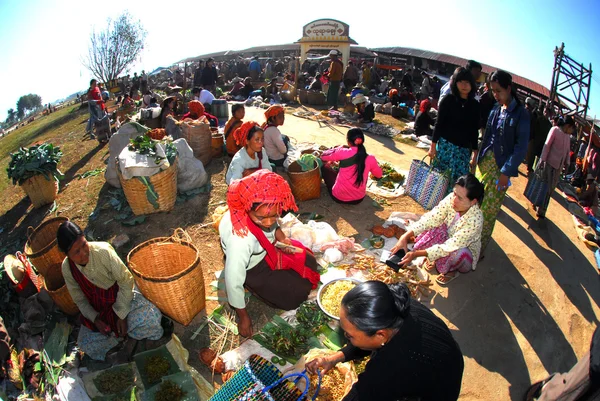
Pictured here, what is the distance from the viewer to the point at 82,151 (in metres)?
8.52

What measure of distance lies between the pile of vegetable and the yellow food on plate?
5.20m

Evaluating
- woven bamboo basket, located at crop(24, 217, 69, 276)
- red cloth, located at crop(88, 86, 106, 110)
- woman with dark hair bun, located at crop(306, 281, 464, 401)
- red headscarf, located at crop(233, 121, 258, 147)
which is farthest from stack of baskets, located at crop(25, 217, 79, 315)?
red cloth, located at crop(88, 86, 106, 110)

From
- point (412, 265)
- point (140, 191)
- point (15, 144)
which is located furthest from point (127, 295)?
point (15, 144)

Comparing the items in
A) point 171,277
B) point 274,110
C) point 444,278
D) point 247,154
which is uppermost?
point 274,110

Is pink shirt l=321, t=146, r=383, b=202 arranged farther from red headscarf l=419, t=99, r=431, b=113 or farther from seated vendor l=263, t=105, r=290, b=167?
red headscarf l=419, t=99, r=431, b=113

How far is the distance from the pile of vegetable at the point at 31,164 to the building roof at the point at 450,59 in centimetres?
1370

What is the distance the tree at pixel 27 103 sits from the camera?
6606 cm

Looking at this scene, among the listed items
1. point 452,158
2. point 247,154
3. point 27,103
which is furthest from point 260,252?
point 27,103

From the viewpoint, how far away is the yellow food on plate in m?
3.26

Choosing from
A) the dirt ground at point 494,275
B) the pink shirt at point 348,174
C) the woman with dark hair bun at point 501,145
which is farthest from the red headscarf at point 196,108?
the woman with dark hair bun at point 501,145

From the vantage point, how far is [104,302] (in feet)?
10.2

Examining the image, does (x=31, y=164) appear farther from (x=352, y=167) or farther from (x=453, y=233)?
(x=453, y=233)

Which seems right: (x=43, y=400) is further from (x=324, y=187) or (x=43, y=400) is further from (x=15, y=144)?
(x=15, y=144)

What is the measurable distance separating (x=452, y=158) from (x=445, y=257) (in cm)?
151
